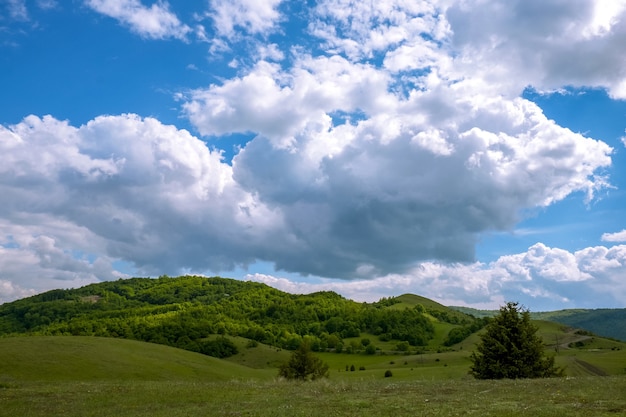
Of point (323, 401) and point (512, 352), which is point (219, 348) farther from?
point (323, 401)

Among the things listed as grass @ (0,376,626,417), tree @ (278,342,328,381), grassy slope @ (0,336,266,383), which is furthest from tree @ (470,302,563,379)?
grassy slope @ (0,336,266,383)

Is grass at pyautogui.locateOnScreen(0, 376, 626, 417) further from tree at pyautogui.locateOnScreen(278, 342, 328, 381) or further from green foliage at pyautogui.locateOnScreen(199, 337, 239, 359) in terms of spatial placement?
green foliage at pyautogui.locateOnScreen(199, 337, 239, 359)

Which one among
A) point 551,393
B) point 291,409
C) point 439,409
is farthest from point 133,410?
point 551,393

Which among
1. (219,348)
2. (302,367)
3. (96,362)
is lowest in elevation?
(219,348)

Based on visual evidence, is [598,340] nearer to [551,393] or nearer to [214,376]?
[214,376]

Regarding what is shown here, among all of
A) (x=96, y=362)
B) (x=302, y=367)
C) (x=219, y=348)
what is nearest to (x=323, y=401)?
(x=302, y=367)

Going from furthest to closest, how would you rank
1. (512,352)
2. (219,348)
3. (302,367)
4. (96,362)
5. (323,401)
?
(219,348), (96,362), (302,367), (512,352), (323,401)

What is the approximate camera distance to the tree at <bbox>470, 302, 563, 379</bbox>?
170ft

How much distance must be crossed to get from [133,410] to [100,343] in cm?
6611

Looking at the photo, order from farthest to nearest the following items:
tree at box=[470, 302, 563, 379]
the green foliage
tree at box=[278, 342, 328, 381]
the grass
Result: the green foliage < tree at box=[278, 342, 328, 381] < tree at box=[470, 302, 563, 379] < the grass

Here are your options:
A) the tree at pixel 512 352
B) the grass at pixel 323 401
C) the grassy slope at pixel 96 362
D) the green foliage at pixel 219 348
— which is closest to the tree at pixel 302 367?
the grassy slope at pixel 96 362

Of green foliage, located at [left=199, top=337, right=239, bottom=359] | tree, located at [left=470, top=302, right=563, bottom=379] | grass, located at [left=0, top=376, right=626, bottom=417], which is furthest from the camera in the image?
green foliage, located at [left=199, top=337, right=239, bottom=359]

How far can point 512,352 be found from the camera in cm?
5250

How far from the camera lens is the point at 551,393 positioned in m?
28.1
